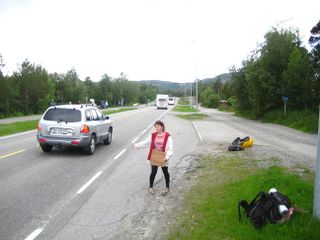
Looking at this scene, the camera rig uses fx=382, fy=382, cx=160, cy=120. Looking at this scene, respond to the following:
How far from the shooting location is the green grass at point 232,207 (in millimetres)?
5312

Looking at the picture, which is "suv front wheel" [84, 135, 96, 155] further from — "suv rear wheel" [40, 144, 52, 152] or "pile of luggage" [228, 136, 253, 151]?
"pile of luggage" [228, 136, 253, 151]

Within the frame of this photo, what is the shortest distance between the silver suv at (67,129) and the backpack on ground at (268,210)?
26.8 feet

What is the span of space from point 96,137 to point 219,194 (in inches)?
297

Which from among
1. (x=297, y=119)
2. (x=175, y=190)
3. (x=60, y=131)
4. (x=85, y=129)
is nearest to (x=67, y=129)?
(x=60, y=131)

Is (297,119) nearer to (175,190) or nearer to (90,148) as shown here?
(90,148)

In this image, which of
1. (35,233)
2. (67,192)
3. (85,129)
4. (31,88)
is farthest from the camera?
(31,88)

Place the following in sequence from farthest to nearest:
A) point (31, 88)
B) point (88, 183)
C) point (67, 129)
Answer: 1. point (31, 88)
2. point (67, 129)
3. point (88, 183)

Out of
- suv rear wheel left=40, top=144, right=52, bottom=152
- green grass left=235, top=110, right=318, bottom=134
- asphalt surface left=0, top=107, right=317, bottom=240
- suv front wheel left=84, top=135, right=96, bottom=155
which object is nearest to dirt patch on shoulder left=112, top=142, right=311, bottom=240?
asphalt surface left=0, top=107, right=317, bottom=240

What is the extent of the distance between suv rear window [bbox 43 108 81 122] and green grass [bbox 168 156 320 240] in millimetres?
5109

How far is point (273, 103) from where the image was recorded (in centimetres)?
3784

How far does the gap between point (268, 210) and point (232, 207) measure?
3.19 ft

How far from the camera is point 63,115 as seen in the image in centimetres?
1338

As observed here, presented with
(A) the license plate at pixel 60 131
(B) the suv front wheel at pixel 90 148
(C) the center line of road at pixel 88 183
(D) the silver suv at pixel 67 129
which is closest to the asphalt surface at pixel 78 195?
(C) the center line of road at pixel 88 183

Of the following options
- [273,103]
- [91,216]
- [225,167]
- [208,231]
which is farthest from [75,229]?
[273,103]
